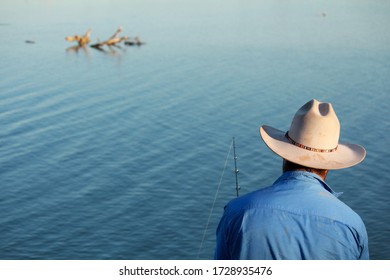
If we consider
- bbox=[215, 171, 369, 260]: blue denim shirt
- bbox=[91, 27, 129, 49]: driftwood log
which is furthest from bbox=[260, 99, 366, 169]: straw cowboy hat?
bbox=[91, 27, 129, 49]: driftwood log

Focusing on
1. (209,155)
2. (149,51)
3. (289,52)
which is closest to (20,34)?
(149,51)

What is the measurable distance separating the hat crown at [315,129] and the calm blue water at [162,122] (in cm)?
1786

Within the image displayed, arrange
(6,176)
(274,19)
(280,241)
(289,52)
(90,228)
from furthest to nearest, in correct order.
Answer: (274,19), (289,52), (6,176), (90,228), (280,241)

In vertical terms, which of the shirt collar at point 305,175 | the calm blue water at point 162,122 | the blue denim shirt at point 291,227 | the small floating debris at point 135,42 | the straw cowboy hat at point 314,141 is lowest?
the calm blue water at point 162,122

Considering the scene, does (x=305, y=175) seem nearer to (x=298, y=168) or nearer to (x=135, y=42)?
(x=298, y=168)

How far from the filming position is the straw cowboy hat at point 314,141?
4035mm

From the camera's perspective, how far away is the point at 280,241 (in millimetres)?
3463

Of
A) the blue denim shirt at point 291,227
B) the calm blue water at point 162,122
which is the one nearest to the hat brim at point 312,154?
the blue denim shirt at point 291,227

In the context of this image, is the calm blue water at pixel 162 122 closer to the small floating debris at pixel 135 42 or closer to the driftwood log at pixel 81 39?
the small floating debris at pixel 135 42

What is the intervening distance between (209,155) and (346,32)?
1051 inches

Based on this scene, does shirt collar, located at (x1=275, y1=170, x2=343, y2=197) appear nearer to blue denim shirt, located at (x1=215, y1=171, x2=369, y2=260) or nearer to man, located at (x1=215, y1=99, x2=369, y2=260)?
man, located at (x1=215, y1=99, x2=369, y2=260)
